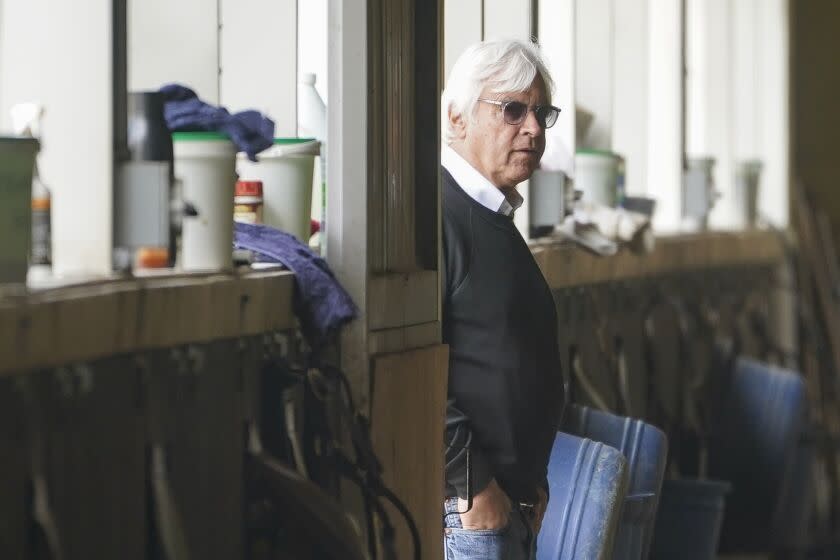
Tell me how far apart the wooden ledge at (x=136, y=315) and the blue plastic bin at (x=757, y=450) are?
112 inches

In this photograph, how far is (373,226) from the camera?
2.57 m

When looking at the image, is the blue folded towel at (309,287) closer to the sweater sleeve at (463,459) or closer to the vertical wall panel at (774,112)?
the sweater sleeve at (463,459)

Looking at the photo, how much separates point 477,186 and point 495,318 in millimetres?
279

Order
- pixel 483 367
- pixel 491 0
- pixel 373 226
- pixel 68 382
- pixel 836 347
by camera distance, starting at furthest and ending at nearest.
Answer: pixel 836 347
pixel 491 0
pixel 483 367
pixel 373 226
pixel 68 382

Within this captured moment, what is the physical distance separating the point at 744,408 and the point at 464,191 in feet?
7.99

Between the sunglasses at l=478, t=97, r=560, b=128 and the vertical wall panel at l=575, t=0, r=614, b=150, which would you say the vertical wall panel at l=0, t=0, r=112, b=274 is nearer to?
the sunglasses at l=478, t=97, r=560, b=128

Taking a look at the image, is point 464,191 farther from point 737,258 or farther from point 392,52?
point 737,258

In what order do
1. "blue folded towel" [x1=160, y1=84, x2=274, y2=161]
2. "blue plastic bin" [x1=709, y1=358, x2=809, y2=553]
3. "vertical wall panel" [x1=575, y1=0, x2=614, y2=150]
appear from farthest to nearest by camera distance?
"blue plastic bin" [x1=709, y1=358, x2=809, y2=553] → "vertical wall panel" [x1=575, y1=0, x2=614, y2=150] → "blue folded towel" [x1=160, y1=84, x2=274, y2=161]

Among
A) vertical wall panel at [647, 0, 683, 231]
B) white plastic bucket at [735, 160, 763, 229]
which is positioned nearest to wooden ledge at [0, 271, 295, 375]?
vertical wall panel at [647, 0, 683, 231]

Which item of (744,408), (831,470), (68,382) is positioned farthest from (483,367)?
(831,470)

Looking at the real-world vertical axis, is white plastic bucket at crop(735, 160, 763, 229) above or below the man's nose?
A: below

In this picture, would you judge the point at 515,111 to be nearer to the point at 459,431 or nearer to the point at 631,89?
the point at 459,431

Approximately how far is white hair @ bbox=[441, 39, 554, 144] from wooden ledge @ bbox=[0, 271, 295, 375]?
0.68 metres

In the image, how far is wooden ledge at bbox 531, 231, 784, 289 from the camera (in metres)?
3.73
